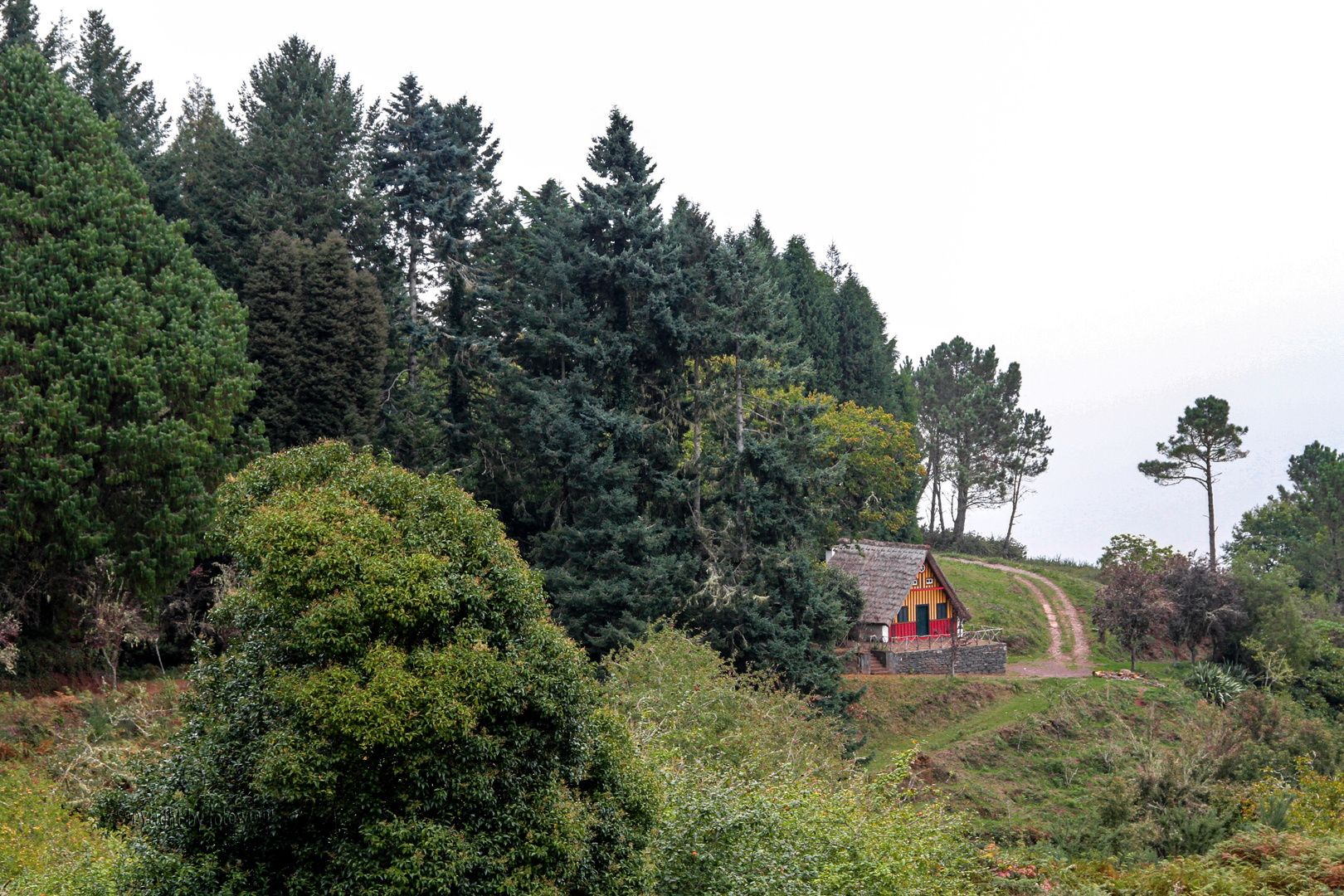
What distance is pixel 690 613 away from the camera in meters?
28.5

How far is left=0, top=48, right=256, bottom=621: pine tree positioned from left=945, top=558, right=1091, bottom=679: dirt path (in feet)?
106

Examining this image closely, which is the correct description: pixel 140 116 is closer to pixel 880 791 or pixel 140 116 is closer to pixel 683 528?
pixel 683 528

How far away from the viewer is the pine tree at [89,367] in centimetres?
2177

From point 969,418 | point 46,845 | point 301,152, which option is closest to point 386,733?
point 46,845

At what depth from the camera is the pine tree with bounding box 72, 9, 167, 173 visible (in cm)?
3272

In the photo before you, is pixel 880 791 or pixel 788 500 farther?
pixel 788 500

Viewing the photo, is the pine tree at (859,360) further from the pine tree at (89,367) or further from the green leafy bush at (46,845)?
the green leafy bush at (46,845)

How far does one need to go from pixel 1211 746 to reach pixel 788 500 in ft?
44.0

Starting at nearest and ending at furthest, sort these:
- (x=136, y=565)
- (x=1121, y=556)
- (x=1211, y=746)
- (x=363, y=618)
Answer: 1. (x=363, y=618)
2. (x=136, y=565)
3. (x=1211, y=746)
4. (x=1121, y=556)

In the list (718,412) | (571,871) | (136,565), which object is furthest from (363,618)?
(718,412)

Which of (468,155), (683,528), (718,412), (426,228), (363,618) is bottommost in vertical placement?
(363,618)

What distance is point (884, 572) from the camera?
137ft

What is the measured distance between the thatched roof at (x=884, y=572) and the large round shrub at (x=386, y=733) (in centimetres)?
2994

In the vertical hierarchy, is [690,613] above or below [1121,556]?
below
